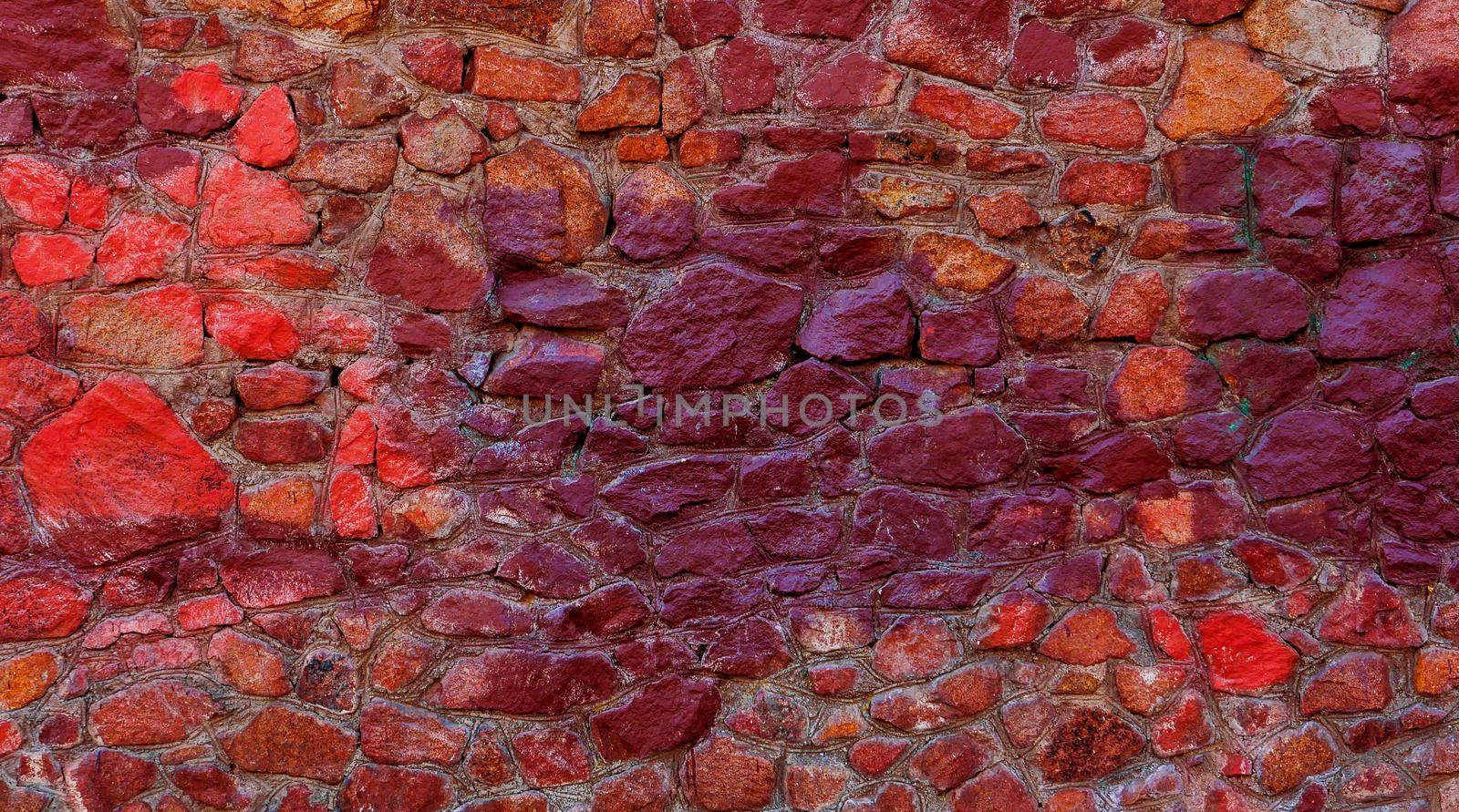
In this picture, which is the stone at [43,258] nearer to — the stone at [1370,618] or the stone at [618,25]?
the stone at [618,25]

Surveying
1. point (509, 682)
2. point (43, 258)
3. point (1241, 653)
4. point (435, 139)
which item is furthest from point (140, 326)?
→ point (1241, 653)

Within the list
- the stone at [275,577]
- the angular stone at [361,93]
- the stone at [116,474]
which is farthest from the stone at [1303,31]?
the stone at [116,474]

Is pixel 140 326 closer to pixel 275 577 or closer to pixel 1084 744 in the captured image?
pixel 275 577

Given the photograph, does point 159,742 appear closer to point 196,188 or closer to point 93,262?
point 93,262

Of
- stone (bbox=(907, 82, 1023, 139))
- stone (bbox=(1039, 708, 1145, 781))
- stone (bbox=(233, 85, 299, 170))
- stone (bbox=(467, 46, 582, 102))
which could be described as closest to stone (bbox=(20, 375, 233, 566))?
stone (bbox=(233, 85, 299, 170))

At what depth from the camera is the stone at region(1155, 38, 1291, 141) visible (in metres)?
2.23

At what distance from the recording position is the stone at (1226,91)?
7.32 feet

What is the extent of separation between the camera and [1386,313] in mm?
2234

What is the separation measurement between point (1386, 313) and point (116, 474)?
272cm

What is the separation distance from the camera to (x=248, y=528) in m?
2.17

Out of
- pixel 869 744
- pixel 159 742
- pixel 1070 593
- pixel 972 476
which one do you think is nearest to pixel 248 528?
pixel 159 742

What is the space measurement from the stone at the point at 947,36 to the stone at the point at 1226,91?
42 cm

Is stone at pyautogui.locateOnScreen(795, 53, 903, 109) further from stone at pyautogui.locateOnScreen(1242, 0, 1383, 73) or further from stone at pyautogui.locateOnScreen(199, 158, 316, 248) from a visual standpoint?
stone at pyautogui.locateOnScreen(199, 158, 316, 248)

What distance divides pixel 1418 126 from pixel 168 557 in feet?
9.28
